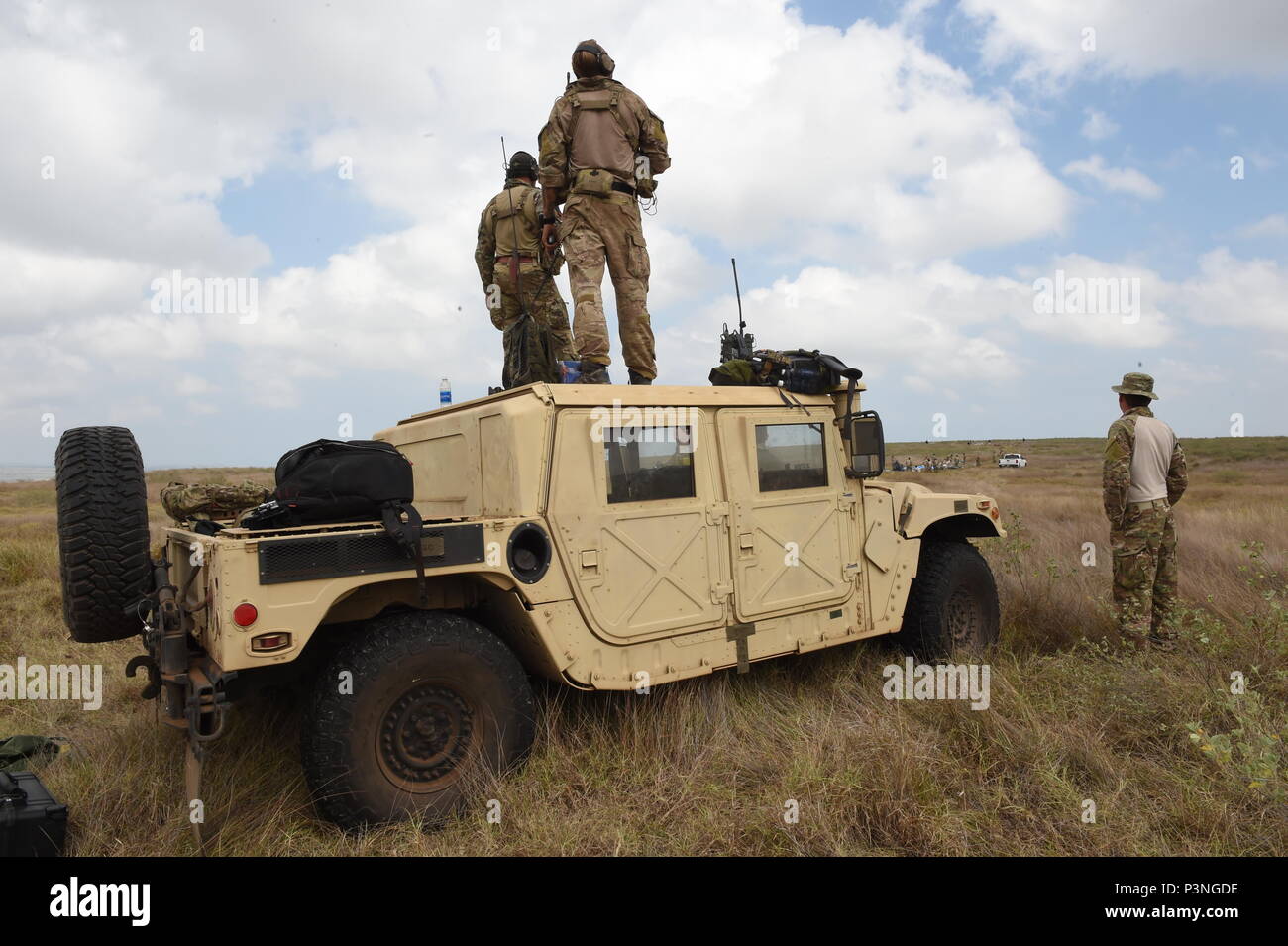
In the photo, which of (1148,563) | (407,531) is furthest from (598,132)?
(1148,563)

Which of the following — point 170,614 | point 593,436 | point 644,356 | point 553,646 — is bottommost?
point 553,646

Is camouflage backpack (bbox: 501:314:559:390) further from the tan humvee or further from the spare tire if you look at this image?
the spare tire

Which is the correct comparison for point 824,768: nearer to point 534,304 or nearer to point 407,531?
point 407,531

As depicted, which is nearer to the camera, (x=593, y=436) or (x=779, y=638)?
(x=593, y=436)

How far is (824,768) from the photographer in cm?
384

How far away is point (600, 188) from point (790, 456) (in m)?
2.17

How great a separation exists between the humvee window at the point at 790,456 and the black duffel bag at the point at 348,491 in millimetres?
1954

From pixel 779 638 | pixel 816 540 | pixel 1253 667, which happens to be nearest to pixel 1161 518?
pixel 1253 667

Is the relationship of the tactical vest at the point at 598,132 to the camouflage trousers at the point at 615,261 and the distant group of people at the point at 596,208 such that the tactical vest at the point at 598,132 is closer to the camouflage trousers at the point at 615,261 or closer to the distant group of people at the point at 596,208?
the distant group of people at the point at 596,208

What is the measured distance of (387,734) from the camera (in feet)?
11.5

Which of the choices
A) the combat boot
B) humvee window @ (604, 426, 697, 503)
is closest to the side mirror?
humvee window @ (604, 426, 697, 503)
